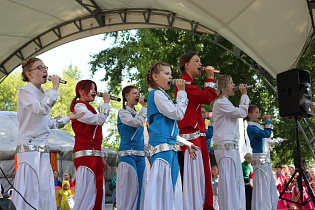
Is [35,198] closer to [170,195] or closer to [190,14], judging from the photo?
[170,195]

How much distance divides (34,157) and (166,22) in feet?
21.7

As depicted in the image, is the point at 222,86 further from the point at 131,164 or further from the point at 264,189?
the point at 264,189

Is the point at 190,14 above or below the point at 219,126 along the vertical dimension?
above

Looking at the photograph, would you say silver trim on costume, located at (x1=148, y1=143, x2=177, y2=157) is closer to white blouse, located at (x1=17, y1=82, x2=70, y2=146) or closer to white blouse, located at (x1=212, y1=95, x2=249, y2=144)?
white blouse, located at (x1=17, y1=82, x2=70, y2=146)

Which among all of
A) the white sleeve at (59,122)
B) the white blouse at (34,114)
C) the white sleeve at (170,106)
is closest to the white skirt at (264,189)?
the white sleeve at (170,106)

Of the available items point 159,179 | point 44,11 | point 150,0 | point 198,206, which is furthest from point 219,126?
point 44,11

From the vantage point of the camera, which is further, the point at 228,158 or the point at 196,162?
the point at 228,158

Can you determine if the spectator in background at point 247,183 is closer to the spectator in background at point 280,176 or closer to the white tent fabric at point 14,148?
the spectator in background at point 280,176

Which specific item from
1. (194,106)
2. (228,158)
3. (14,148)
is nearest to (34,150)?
(194,106)

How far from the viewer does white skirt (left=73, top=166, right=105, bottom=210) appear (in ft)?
17.4

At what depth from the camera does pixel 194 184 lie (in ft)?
16.0

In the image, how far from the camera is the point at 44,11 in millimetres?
9984

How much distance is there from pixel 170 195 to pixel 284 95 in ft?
11.7

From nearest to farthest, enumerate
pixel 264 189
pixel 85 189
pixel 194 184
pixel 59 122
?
pixel 59 122 < pixel 194 184 < pixel 85 189 < pixel 264 189
